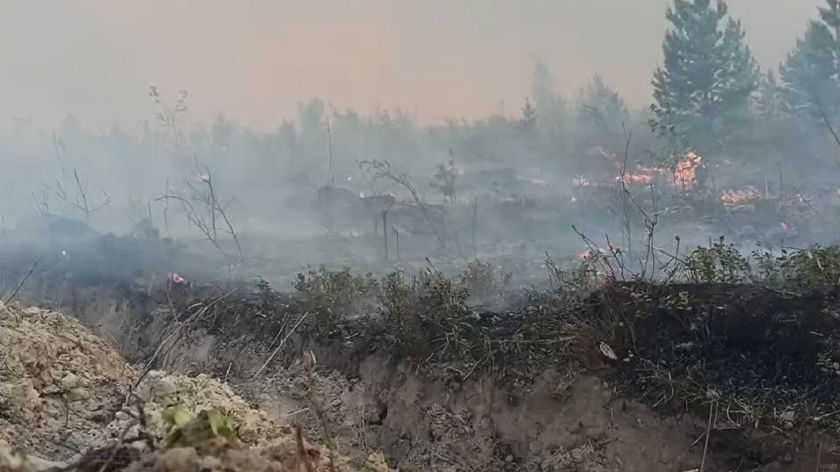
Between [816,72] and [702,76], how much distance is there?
3353 mm

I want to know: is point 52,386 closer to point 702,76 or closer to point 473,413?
point 473,413

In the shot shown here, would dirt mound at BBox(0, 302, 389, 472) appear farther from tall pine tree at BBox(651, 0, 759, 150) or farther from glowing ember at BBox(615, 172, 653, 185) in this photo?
tall pine tree at BBox(651, 0, 759, 150)

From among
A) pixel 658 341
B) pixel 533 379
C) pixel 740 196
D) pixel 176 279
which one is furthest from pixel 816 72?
pixel 176 279

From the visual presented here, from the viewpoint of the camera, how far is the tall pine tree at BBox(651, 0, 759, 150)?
70.0 ft

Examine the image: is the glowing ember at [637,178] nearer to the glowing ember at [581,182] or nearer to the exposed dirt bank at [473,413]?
the glowing ember at [581,182]

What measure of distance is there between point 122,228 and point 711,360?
1729 cm

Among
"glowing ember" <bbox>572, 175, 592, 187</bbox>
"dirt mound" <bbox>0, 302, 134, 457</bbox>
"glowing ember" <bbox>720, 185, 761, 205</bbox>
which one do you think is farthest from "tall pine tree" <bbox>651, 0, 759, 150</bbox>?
"dirt mound" <bbox>0, 302, 134, 457</bbox>

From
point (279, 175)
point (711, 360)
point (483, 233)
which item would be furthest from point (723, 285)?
point (279, 175)

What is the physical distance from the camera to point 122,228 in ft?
64.1

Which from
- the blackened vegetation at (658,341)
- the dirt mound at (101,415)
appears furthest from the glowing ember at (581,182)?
the dirt mound at (101,415)

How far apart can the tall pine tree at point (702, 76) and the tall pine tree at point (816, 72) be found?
1233 millimetres

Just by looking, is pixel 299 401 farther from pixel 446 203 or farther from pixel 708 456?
pixel 446 203

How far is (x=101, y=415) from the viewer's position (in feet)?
14.3

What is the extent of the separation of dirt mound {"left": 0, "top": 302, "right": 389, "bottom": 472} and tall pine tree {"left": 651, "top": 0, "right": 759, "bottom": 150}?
19372mm
